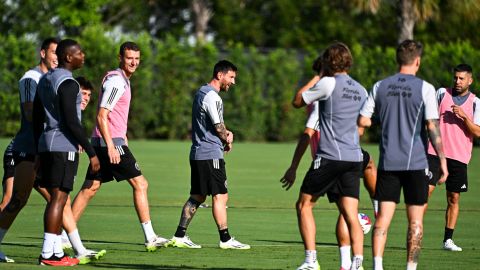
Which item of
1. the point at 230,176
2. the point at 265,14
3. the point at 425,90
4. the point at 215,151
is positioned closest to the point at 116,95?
the point at 215,151

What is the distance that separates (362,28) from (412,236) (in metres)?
50.6

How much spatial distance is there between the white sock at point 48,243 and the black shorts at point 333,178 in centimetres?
248

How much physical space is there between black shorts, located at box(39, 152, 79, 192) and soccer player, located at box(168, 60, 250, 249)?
2.35m

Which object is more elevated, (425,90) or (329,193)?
(425,90)

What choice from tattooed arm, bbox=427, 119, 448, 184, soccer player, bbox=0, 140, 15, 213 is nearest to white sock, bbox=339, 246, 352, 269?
tattooed arm, bbox=427, 119, 448, 184

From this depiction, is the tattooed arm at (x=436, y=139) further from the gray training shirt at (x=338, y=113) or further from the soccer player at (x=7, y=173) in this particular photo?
the soccer player at (x=7, y=173)

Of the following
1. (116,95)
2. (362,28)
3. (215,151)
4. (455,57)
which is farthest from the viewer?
(362,28)

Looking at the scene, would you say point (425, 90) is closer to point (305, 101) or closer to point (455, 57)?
point (305, 101)

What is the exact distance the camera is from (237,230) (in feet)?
49.8

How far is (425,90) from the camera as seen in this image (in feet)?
33.6

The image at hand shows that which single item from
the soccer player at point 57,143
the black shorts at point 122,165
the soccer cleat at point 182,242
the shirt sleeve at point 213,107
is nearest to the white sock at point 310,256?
the soccer player at point 57,143

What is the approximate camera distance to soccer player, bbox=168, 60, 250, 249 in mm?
13453

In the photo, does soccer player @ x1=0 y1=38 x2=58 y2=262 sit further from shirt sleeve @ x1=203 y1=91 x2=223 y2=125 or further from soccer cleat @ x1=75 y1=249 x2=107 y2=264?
shirt sleeve @ x1=203 y1=91 x2=223 y2=125

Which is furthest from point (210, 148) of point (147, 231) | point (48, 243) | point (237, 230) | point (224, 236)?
point (48, 243)
